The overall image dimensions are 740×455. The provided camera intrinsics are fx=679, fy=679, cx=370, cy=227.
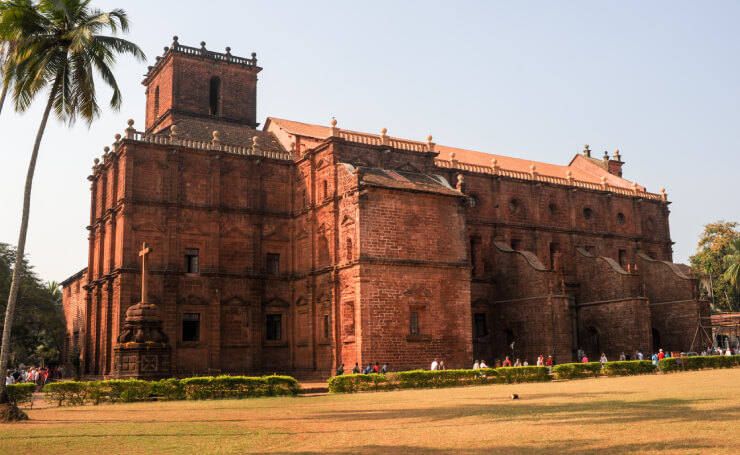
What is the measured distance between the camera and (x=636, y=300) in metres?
40.8

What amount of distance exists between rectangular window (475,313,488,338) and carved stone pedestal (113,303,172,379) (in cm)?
2290

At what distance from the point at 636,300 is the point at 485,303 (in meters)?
8.97

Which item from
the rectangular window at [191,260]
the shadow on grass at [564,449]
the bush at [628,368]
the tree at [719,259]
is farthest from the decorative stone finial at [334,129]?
the tree at [719,259]

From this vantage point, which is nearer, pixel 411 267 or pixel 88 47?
pixel 88 47

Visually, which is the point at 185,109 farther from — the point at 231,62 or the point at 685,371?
the point at 685,371

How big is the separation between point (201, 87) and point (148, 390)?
88.8 feet

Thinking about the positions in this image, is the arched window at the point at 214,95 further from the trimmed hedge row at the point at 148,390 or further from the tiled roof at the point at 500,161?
the trimmed hedge row at the point at 148,390

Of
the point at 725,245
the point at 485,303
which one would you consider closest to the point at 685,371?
the point at 485,303

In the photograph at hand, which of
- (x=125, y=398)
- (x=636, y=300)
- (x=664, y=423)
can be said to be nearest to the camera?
(x=664, y=423)

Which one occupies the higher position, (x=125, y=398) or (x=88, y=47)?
(x=88, y=47)

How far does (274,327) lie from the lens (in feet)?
125

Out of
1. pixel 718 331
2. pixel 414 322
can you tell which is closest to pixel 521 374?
pixel 414 322

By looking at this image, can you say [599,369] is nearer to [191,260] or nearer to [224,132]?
[191,260]

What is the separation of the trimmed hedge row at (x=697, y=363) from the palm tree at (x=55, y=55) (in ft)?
93.0
